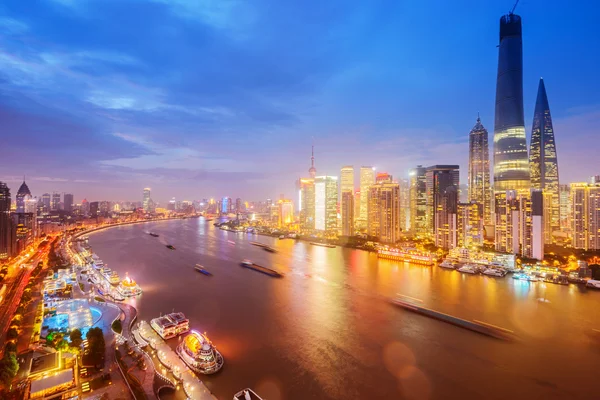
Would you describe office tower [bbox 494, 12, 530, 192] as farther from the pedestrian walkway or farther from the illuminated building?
the pedestrian walkway

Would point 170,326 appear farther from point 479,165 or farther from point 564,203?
point 479,165

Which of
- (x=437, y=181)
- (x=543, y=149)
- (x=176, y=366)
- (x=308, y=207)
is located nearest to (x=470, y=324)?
(x=176, y=366)

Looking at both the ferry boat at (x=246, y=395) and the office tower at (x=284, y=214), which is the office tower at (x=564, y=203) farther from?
the ferry boat at (x=246, y=395)

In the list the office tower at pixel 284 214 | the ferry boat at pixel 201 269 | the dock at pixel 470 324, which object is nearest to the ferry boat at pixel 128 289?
the ferry boat at pixel 201 269

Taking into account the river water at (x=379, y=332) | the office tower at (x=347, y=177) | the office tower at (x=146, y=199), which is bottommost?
the river water at (x=379, y=332)

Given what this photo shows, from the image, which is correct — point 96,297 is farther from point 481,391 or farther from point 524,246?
point 524,246

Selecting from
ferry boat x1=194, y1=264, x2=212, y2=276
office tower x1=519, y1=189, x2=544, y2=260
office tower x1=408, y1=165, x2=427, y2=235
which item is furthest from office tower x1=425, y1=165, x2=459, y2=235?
ferry boat x1=194, y1=264, x2=212, y2=276
